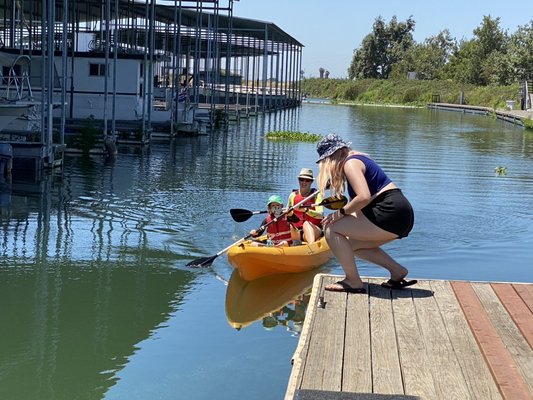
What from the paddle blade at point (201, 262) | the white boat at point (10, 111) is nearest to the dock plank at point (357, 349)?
the paddle blade at point (201, 262)

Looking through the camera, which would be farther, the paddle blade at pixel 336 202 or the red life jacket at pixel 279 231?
the red life jacket at pixel 279 231

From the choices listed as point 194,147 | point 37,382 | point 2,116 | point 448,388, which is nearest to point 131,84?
point 194,147

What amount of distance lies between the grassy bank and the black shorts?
6529cm

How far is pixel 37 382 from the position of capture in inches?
283

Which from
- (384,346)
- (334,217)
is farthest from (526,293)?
(384,346)

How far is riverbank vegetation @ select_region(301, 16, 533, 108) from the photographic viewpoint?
79.2 meters

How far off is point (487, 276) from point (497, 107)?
64.0 m

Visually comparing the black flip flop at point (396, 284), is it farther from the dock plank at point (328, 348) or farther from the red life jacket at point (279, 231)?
the red life jacket at point (279, 231)

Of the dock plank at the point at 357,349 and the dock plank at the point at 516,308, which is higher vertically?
the dock plank at the point at 516,308

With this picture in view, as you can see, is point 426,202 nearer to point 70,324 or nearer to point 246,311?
point 246,311

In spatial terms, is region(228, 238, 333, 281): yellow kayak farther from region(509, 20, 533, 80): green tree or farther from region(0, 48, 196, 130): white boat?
region(509, 20, 533, 80): green tree

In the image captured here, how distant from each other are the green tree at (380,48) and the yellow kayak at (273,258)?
105m

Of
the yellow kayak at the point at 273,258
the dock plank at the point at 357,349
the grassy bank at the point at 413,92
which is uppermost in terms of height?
the grassy bank at the point at 413,92

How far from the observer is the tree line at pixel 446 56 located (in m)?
80.2
